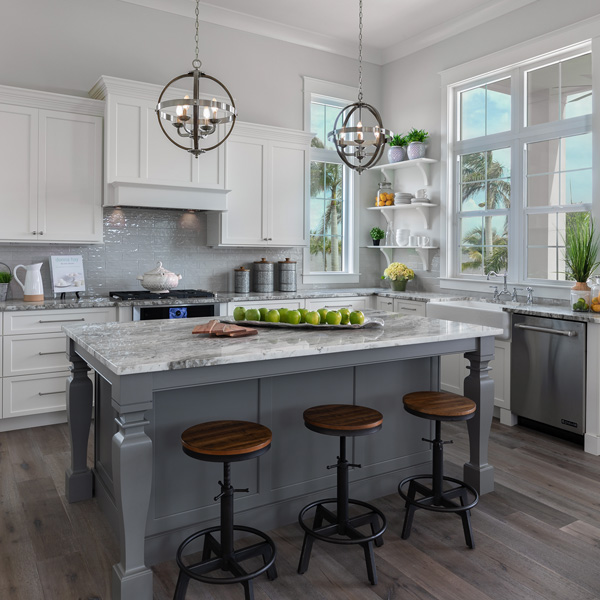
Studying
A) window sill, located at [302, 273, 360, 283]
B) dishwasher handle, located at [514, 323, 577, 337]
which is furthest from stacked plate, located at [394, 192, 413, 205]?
dishwasher handle, located at [514, 323, 577, 337]

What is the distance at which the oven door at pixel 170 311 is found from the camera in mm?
4445

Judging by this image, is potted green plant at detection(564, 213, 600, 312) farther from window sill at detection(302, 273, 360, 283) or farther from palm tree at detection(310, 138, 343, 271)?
palm tree at detection(310, 138, 343, 271)

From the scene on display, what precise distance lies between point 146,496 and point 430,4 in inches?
197

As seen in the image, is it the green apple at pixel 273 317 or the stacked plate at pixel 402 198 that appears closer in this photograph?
the green apple at pixel 273 317

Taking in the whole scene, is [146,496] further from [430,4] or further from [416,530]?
[430,4]

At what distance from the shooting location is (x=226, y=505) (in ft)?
7.17

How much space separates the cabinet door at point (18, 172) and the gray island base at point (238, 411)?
1941mm


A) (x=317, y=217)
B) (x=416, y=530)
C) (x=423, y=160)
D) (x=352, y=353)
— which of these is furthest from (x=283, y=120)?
(x=416, y=530)

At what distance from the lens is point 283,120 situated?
585 centimetres

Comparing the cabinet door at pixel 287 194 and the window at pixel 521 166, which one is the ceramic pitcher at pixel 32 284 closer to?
the cabinet door at pixel 287 194

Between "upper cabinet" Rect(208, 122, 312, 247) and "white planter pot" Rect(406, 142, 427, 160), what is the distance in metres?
1.10

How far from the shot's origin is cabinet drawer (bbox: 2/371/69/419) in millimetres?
4059

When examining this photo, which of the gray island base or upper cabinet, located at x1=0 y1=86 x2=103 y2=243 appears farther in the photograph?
upper cabinet, located at x1=0 y1=86 x2=103 y2=243

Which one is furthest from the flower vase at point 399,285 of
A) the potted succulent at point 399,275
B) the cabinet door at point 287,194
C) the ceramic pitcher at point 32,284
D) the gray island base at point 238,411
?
the ceramic pitcher at point 32,284
